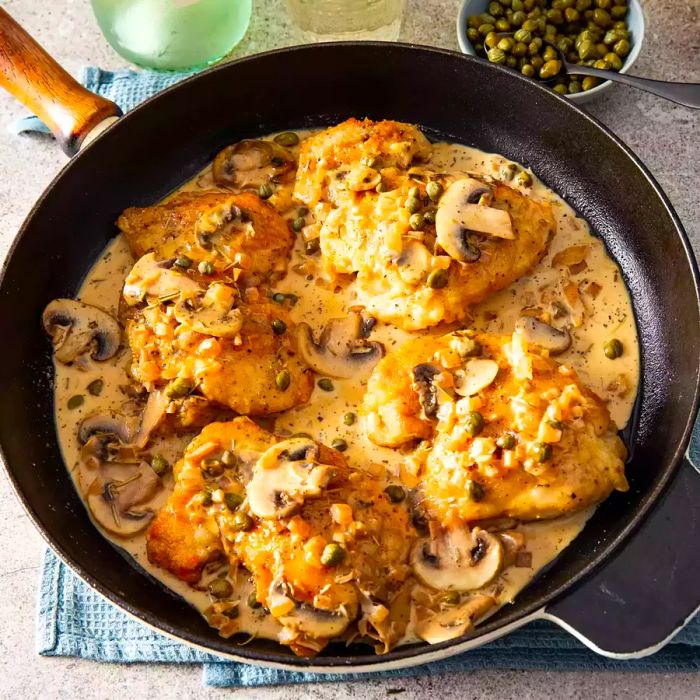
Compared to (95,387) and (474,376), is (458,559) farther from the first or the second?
(95,387)

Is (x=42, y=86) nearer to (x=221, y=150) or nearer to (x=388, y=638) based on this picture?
(x=221, y=150)

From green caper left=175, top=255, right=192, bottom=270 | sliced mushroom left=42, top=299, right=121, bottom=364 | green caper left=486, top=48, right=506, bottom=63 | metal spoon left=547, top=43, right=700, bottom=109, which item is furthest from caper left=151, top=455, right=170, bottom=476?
metal spoon left=547, top=43, right=700, bottom=109

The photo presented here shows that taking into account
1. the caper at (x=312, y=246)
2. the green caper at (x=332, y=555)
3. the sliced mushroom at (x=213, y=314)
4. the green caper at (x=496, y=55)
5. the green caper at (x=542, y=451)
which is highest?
the sliced mushroom at (x=213, y=314)

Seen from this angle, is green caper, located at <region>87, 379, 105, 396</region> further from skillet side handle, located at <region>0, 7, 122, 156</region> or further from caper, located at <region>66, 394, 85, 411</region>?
skillet side handle, located at <region>0, 7, 122, 156</region>

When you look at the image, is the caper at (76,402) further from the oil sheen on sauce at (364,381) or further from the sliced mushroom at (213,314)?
the sliced mushroom at (213,314)

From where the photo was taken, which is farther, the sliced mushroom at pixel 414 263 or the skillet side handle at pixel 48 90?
the skillet side handle at pixel 48 90

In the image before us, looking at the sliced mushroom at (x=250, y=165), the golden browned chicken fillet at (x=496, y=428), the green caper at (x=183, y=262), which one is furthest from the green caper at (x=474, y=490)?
the sliced mushroom at (x=250, y=165)

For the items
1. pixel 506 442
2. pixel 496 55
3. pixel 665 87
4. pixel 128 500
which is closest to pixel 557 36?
pixel 496 55
